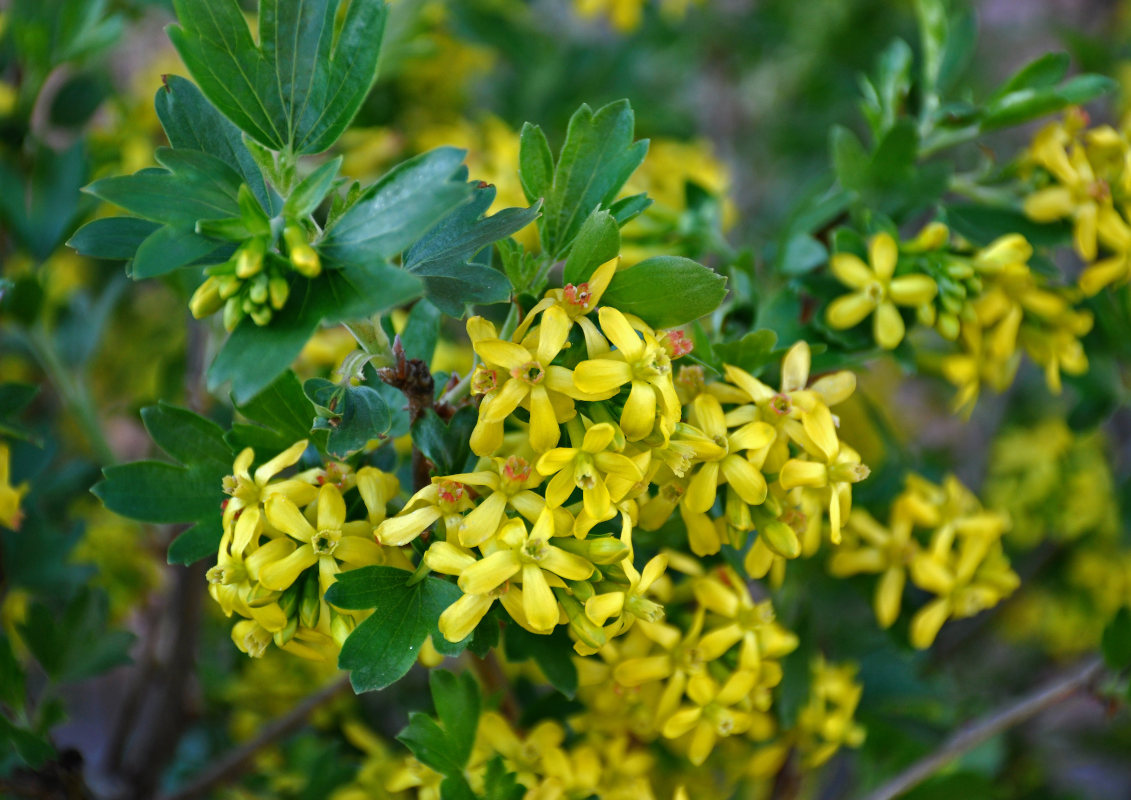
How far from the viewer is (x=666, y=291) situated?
0.67 metres

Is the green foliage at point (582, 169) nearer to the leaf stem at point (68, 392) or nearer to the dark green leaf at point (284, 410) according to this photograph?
the dark green leaf at point (284, 410)

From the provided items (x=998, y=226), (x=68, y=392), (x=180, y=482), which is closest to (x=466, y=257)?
(x=180, y=482)

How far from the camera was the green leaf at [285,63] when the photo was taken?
0.64 metres

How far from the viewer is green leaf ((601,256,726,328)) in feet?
2.16

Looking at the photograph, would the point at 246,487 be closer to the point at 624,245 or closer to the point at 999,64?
the point at 624,245

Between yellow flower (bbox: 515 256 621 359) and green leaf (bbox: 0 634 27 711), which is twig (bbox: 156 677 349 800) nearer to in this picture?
green leaf (bbox: 0 634 27 711)

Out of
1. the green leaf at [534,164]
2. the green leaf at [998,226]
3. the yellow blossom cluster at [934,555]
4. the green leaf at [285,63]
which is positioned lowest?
the yellow blossom cluster at [934,555]

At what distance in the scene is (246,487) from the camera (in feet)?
2.23

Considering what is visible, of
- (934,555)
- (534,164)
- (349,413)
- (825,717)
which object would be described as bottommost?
(825,717)

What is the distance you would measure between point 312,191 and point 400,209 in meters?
0.09

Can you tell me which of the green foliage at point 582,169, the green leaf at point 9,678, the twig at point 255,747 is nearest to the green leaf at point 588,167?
the green foliage at point 582,169

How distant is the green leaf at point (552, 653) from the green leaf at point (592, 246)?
0.95 feet

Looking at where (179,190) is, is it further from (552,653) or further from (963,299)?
(963,299)

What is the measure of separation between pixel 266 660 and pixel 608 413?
32.4 inches
